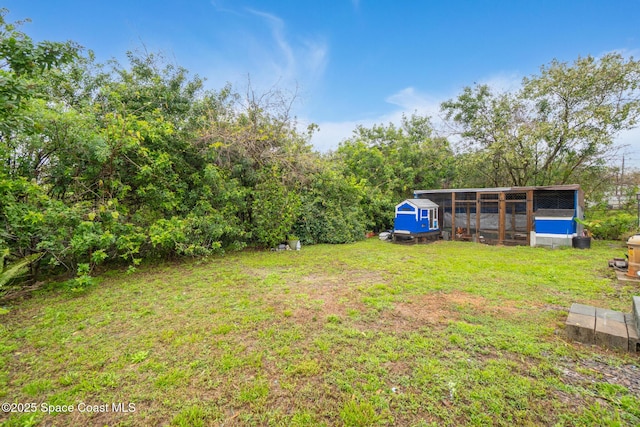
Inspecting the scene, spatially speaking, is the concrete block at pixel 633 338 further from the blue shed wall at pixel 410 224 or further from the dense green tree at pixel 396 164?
the dense green tree at pixel 396 164

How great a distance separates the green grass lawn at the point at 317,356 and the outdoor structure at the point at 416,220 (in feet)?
15.0

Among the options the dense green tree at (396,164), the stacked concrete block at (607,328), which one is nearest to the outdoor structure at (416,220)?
the dense green tree at (396,164)

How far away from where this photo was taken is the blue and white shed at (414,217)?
8.99m

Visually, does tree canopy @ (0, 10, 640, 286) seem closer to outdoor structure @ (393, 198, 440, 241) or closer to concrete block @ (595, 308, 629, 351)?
outdoor structure @ (393, 198, 440, 241)

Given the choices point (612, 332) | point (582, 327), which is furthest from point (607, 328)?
point (582, 327)

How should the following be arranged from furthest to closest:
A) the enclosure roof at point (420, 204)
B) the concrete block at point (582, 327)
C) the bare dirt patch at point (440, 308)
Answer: the enclosure roof at point (420, 204) → the bare dirt patch at point (440, 308) → the concrete block at point (582, 327)

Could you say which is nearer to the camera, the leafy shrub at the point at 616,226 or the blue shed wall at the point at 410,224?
the leafy shrub at the point at 616,226

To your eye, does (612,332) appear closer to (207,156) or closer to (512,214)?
(207,156)

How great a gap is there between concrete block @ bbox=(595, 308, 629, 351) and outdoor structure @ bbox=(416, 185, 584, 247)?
654 centimetres

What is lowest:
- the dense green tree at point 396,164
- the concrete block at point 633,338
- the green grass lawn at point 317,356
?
the green grass lawn at point 317,356

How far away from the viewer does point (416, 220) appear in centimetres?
898

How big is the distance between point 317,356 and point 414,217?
7.51 meters

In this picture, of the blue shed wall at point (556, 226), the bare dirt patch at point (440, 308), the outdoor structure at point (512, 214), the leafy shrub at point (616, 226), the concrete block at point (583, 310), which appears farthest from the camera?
the leafy shrub at point (616, 226)

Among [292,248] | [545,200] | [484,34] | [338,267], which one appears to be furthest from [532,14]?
[292,248]
